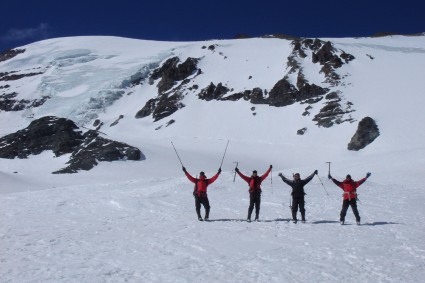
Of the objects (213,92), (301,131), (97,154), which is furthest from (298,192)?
(213,92)

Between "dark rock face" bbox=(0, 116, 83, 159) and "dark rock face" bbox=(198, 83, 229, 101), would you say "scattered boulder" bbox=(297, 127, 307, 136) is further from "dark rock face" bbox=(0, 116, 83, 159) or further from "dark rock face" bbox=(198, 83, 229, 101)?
"dark rock face" bbox=(0, 116, 83, 159)

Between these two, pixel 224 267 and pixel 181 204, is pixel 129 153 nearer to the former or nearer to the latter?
pixel 181 204

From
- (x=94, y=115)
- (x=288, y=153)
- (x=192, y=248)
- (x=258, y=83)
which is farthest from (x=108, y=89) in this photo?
(x=192, y=248)

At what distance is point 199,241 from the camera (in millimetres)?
11430

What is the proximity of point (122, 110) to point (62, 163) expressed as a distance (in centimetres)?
3549

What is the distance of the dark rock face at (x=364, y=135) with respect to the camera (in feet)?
171

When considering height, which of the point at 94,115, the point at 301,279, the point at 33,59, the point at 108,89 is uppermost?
the point at 33,59

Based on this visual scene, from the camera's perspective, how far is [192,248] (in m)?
10.7

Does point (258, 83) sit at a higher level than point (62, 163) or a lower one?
higher

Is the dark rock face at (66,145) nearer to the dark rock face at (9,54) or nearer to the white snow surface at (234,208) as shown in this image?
the white snow surface at (234,208)

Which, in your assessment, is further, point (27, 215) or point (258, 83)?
point (258, 83)

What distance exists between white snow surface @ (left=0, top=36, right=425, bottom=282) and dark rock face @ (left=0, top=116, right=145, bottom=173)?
1612 millimetres

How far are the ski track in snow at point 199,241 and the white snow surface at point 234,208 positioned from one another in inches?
1.5

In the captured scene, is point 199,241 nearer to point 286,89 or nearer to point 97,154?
point 97,154
